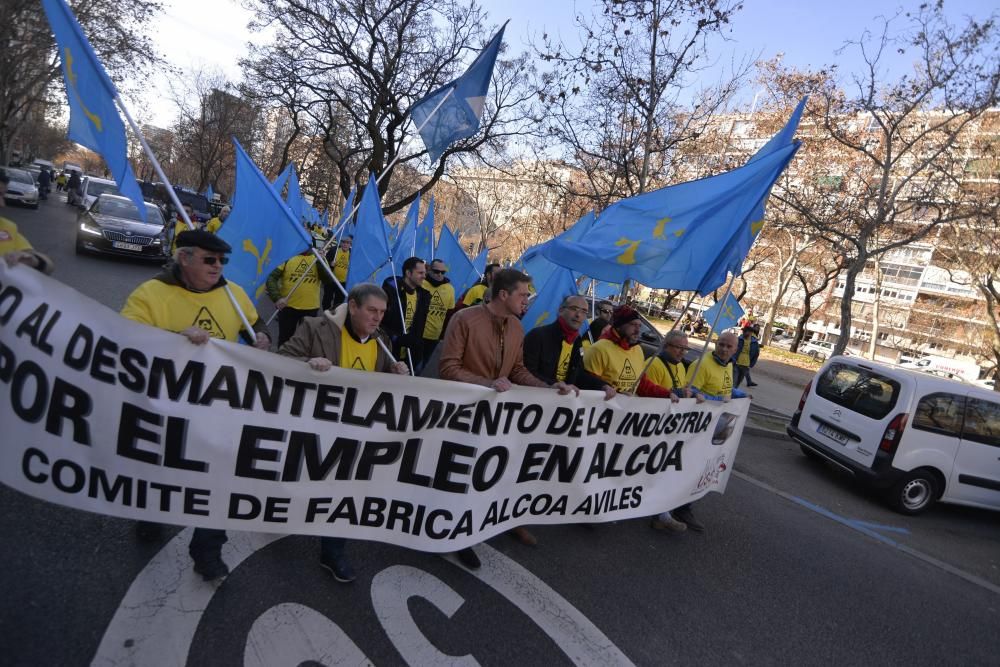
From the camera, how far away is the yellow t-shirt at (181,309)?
261 cm

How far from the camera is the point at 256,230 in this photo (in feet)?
14.3

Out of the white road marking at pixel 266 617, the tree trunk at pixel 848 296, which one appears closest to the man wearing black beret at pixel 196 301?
the white road marking at pixel 266 617

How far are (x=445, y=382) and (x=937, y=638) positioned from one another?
4.04m

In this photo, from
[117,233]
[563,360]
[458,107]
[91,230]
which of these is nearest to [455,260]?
[458,107]

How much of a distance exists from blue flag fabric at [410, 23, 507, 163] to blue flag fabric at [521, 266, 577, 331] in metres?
2.16

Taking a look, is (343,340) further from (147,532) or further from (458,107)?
(458,107)

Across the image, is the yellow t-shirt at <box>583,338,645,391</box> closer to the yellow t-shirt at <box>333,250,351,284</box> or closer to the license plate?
the license plate

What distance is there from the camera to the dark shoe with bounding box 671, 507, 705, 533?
472 cm

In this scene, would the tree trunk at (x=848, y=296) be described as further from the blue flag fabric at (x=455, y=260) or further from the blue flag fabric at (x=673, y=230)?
the blue flag fabric at (x=673, y=230)

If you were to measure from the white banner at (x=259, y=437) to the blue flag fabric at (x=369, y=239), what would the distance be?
3181 mm

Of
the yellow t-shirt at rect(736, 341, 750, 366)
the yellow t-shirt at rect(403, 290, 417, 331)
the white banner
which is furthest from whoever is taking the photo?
the yellow t-shirt at rect(736, 341, 750, 366)

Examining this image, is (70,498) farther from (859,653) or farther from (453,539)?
(859,653)

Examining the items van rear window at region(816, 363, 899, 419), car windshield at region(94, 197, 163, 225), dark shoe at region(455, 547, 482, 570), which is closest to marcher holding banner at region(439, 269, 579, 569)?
dark shoe at region(455, 547, 482, 570)

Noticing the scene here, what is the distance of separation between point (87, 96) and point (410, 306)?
3.74 metres
